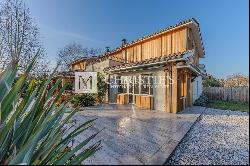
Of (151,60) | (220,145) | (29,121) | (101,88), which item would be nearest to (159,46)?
(151,60)

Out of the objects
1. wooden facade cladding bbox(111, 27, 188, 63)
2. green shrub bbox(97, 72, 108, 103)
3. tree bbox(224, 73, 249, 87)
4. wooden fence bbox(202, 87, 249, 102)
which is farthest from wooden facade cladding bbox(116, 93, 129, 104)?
tree bbox(224, 73, 249, 87)

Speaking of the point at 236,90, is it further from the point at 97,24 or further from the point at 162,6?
the point at 97,24

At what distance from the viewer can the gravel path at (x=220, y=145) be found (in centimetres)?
101

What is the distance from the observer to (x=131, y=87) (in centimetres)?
926

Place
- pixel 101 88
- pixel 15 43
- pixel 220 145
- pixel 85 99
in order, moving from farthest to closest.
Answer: pixel 101 88 < pixel 85 99 < pixel 220 145 < pixel 15 43

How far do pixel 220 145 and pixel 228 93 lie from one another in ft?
2.10

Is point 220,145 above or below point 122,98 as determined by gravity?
above

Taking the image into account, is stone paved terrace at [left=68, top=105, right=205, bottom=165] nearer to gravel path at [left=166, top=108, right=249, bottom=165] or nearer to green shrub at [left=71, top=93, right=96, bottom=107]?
gravel path at [left=166, top=108, right=249, bottom=165]

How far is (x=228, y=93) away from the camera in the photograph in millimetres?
1073

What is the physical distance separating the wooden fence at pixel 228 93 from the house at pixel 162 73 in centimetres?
422

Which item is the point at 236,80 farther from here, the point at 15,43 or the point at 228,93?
the point at 15,43

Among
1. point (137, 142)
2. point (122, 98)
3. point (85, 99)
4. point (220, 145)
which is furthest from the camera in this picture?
point (122, 98)

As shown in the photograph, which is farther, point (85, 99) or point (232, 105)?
point (85, 99)

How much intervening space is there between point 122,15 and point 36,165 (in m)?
1.06
